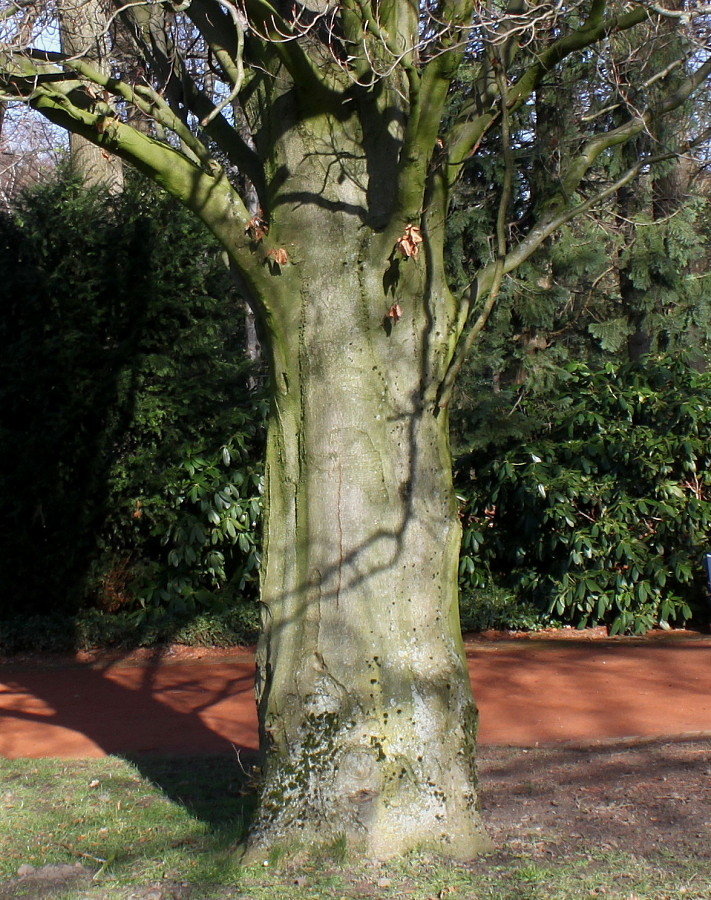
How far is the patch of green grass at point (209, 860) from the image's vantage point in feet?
12.6

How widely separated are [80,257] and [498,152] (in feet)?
18.1

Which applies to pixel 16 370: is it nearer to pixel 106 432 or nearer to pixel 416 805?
pixel 106 432

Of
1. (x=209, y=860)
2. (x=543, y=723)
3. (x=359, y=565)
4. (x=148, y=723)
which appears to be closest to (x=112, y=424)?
(x=148, y=723)

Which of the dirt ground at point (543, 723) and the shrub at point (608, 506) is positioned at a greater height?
the shrub at point (608, 506)

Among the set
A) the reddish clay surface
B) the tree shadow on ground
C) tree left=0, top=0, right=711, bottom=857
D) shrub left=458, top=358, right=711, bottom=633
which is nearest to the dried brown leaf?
tree left=0, top=0, right=711, bottom=857

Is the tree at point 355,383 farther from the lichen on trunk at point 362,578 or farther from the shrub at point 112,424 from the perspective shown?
the shrub at point 112,424

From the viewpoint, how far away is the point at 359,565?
13.6 ft

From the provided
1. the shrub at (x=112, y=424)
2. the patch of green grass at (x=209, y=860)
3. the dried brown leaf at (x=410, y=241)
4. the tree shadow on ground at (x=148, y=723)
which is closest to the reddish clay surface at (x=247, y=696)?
the tree shadow on ground at (x=148, y=723)

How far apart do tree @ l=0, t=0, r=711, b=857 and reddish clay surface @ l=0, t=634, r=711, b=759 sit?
252cm

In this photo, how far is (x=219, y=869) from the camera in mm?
4227

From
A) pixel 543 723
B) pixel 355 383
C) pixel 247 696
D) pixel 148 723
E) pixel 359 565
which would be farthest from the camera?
pixel 247 696

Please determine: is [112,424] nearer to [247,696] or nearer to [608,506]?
[247,696]

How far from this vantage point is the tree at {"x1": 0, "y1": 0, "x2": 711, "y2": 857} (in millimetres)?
4109

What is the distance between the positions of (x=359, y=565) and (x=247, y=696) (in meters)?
4.23
